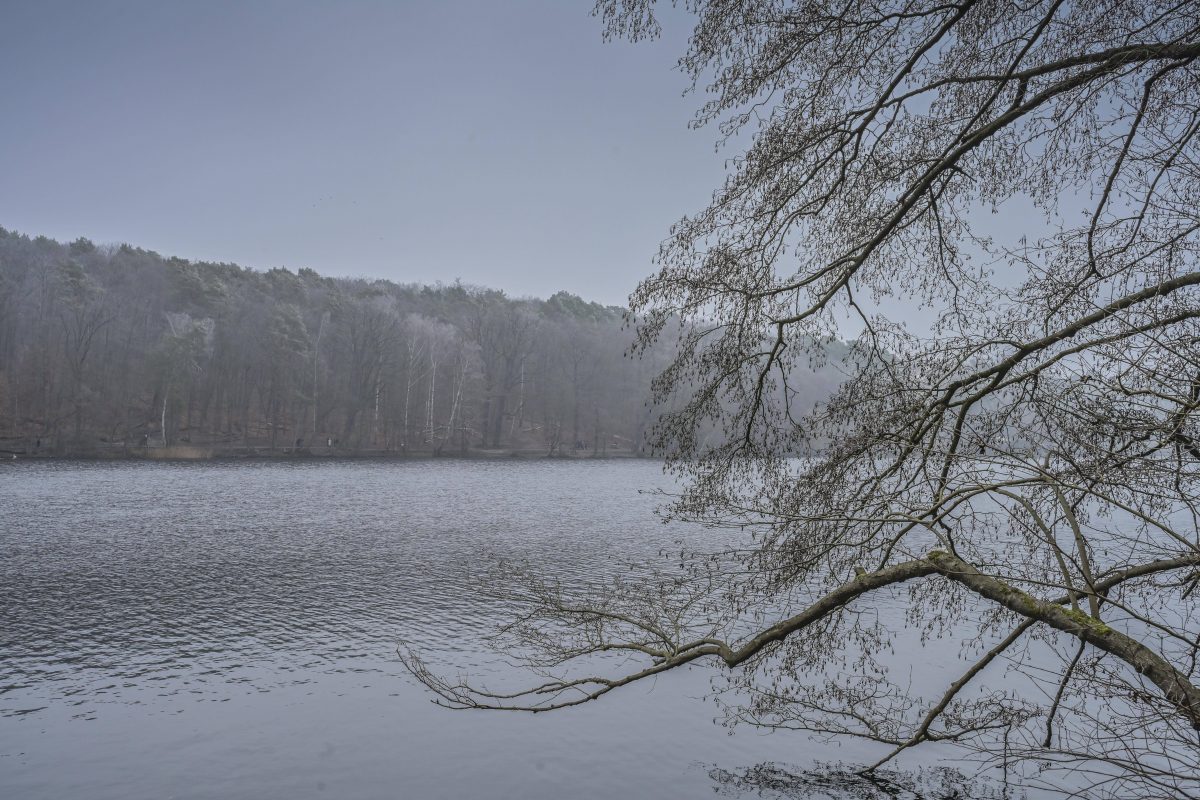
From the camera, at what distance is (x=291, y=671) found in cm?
1134

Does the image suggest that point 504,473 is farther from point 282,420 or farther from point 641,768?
point 641,768

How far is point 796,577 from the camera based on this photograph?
16.4ft

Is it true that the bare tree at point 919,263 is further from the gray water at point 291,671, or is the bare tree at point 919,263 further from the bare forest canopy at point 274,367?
the bare forest canopy at point 274,367

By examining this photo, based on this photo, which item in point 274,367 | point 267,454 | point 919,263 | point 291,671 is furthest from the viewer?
point 274,367

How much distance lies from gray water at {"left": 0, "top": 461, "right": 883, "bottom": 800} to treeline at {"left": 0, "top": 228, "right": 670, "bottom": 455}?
2487 centimetres

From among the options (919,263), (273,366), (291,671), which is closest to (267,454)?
(273,366)

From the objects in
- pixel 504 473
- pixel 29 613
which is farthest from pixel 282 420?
pixel 29 613

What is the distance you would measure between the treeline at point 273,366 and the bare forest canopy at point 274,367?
0.42 feet

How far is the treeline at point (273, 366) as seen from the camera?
46125 mm

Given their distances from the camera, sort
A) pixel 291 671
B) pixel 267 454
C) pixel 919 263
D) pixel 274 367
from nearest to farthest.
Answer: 1. pixel 919 263
2. pixel 291 671
3. pixel 267 454
4. pixel 274 367

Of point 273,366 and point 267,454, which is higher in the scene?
point 273,366

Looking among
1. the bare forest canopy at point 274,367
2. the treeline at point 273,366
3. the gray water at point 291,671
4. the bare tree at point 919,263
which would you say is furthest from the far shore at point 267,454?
the bare tree at point 919,263

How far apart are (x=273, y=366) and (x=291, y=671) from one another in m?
45.1

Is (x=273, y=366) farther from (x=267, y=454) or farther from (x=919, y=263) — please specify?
(x=919, y=263)
